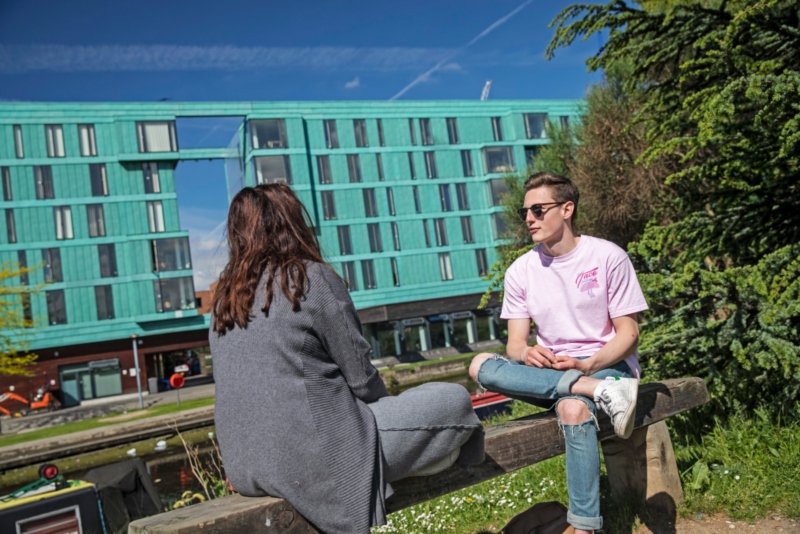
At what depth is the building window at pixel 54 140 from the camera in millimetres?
40594

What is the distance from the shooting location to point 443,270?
47.1 m

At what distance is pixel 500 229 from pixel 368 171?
10075 mm

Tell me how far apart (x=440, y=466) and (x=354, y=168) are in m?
44.2

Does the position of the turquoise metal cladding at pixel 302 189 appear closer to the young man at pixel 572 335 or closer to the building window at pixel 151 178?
the building window at pixel 151 178

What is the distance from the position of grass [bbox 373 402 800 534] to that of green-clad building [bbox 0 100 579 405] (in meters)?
36.7

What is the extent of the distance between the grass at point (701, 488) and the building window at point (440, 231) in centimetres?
4204

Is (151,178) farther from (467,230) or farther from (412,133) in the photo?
(467,230)

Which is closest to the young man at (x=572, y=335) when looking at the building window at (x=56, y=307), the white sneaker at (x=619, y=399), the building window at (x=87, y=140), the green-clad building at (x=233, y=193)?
the white sneaker at (x=619, y=399)

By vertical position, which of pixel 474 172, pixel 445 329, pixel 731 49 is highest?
pixel 474 172

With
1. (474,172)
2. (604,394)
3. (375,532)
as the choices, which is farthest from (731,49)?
(474,172)

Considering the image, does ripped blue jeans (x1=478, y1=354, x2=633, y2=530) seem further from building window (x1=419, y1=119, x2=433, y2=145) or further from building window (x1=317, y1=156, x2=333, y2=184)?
building window (x1=419, y1=119, x2=433, y2=145)

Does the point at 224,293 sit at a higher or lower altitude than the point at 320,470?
higher

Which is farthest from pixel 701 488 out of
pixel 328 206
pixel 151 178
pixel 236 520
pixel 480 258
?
pixel 480 258

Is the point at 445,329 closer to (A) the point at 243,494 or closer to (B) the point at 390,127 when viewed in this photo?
(B) the point at 390,127
